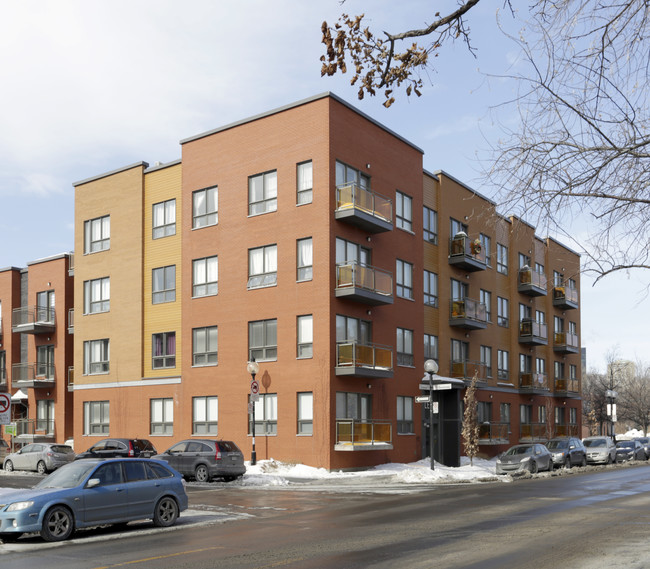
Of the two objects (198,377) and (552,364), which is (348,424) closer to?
(198,377)

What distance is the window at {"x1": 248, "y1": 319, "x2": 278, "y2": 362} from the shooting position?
1427 inches

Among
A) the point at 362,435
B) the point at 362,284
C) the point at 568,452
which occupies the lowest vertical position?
the point at 568,452

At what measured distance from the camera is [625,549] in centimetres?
1287

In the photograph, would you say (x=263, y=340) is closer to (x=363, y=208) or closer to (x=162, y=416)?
(x=363, y=208)

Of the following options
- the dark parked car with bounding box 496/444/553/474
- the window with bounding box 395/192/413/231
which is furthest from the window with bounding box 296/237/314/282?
the dark parked car with bounding box 496/444/553/474

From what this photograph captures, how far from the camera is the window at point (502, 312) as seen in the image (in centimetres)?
5219

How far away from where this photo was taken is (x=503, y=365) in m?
52.6

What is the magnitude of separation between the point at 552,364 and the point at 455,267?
19056mm

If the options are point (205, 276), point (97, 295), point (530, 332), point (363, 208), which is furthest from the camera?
point (530, 332)

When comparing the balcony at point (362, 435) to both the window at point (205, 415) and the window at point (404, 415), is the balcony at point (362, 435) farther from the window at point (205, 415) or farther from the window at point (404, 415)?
the window at point (205, 415)

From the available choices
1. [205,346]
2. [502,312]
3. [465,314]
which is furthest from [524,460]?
[502,312]

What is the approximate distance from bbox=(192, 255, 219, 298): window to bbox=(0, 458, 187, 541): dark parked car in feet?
71.1

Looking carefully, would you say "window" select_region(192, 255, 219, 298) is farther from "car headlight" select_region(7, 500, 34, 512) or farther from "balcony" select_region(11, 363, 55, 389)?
"car headlight" select_region(7, 500, 34, 512)

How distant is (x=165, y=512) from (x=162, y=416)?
940 inches
